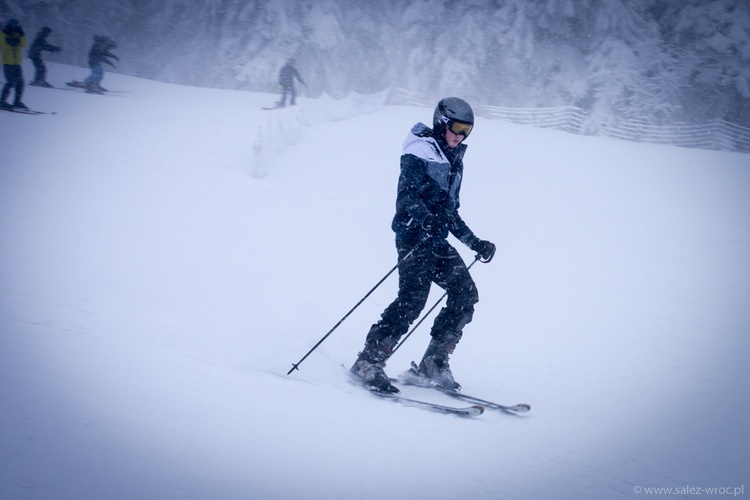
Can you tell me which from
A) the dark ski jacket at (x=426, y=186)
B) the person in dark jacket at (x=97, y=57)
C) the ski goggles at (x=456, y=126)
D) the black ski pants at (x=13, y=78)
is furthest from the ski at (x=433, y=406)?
the person in dark jacket at (x=97, y=57)

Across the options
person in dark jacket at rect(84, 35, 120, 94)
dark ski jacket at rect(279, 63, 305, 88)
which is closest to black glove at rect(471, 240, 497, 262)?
person in dark jacket at rect(84, 35, 120, 94)

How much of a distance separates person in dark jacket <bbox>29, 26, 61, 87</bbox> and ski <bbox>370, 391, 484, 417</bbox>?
14468 mm

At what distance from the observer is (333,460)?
7.98 feet

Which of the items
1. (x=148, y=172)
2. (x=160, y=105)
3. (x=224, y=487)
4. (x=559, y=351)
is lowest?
(x=224, y=487)

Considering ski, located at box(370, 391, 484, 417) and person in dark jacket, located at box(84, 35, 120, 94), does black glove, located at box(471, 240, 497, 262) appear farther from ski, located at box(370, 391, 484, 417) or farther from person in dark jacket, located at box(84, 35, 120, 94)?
person in dark jacket, located at box(84, 35, 120, 94)

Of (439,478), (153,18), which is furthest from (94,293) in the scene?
(153,18)

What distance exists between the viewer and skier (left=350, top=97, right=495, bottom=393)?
11.3ft

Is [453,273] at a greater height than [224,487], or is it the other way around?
[453,273]

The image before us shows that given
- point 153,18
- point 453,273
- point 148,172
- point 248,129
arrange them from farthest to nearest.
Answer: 1. point 153,18
2. point 248,129
3. point 148,172
4. point 453,273

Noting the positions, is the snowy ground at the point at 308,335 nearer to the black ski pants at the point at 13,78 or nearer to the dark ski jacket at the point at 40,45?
the black ski pants at the point at 13,78

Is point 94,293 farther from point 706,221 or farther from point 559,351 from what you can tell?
point 706,221

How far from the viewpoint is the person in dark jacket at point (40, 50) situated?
46.3 ft

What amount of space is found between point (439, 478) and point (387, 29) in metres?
37.3

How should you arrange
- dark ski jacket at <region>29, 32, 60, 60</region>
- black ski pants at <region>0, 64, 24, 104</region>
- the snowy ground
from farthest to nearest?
1. dark ski jacket at <region>29, 32, 60, 60</region>
2. black ski pants at <region>0, 64, 24, 104</region>
3. the snowy ground
